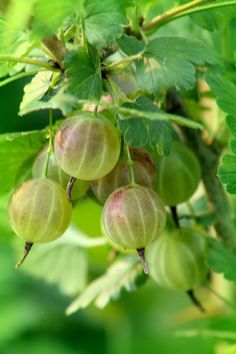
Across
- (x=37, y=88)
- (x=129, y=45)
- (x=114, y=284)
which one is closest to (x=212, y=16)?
(x=129, y=45)

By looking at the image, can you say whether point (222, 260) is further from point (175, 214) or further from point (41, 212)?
point (41, 212)

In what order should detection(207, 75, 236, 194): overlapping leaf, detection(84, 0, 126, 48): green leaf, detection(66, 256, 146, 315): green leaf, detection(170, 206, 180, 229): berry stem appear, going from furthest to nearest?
1. detection(66, 256, 146, 315): green leaf
2. detection(170, 206, 180, 229): berry stem
3. detection(207, 75, 236, 194): overlapping leaf
4. detection(84, 0, 126, 48): green leaf

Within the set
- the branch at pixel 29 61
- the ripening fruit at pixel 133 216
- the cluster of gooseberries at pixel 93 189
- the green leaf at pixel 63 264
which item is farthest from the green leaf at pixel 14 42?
the green leaf at pixel 63 264

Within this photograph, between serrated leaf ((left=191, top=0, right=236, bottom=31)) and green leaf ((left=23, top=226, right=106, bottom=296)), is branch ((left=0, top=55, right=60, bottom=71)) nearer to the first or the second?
serrated leaf ((left=191, top=0, right=236, bottom=31))

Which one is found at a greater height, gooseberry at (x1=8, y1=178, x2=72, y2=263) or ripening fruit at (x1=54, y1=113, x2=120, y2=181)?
ripening fruit at (x1=54, y1=113, x2=120, y2=181)

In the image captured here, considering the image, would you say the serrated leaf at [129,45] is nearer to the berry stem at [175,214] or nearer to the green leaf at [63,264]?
the berry stem at [175,214]

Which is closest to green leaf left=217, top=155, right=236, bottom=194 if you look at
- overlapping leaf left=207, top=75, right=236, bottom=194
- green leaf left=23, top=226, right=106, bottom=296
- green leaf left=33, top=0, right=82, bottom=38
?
overlapping leaf left=207, top=75, right=236, bottom=194
